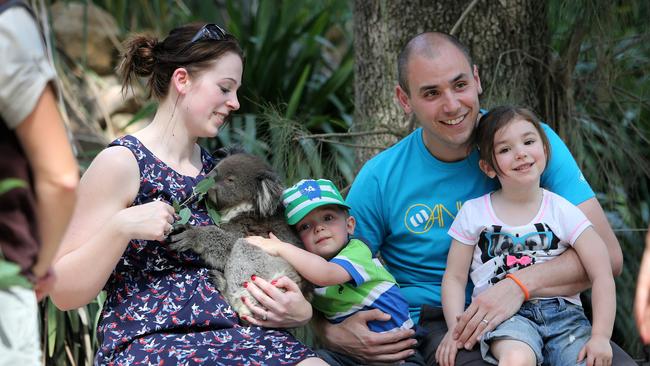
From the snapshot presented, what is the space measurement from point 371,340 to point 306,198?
0.59 meters

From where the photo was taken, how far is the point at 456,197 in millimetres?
3295

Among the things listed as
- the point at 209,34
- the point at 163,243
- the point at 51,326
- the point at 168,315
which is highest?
the point at 209,34

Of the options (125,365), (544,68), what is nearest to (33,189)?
(125,365)

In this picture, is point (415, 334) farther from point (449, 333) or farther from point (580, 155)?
point (580, 155)

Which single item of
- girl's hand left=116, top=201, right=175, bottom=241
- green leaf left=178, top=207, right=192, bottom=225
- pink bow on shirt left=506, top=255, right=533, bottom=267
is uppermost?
girl's hand left=116, top=201, right=175, bottom=241

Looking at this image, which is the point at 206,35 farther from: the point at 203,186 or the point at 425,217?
the point at 425,217

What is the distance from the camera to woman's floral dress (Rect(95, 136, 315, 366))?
8.73 ft

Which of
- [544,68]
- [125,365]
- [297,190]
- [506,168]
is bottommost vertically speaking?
[125,365]

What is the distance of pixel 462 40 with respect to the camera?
411cm

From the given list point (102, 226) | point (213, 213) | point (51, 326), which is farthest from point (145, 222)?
point (51, 326)

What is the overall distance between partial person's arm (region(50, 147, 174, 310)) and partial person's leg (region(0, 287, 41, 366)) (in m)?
0.81

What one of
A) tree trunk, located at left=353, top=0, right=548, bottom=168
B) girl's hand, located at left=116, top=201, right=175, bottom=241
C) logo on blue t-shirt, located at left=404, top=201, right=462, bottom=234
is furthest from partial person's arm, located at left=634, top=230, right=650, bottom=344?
tree trunk, located at left=353, top=0, right=548, bottom=168

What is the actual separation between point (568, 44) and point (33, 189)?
342 cm

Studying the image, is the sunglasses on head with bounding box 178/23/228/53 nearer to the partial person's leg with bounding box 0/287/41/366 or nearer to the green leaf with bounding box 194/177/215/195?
the green leaf with bounding box 194/177/215/195
